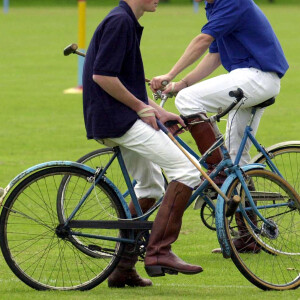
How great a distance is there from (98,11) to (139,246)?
126ft

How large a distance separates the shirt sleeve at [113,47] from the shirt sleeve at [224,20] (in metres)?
1.50

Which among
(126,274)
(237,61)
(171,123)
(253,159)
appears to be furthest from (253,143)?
(126,274)

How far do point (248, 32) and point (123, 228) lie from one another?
6.07ft

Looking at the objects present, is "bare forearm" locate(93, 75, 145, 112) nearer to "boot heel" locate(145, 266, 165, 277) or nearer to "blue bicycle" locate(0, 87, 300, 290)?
"blue bicycle" locate(0, 87, 300, 290)

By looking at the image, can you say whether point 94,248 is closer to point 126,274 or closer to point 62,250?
point 126,274

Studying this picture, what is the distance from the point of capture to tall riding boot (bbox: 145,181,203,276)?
265 inches

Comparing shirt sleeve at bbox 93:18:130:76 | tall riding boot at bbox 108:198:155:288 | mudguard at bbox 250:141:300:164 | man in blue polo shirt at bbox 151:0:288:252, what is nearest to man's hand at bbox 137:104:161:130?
shirt sleeve at bbox 93:18:130:76

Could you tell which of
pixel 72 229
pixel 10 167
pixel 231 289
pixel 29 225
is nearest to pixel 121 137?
pixel 72 229

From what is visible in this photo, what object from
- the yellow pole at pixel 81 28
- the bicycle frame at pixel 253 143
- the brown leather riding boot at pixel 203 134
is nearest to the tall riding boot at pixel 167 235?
the brown leather riding boot at pixel 203 134

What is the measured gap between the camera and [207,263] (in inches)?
311

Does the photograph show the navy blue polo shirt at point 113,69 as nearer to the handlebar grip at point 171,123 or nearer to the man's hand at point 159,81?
the handlebar grip at point 171,123

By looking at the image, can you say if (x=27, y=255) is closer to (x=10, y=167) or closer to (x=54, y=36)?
(x=10, y=167)

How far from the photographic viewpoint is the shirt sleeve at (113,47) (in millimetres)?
6508

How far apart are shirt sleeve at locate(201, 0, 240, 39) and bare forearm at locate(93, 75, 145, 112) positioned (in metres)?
1.47
